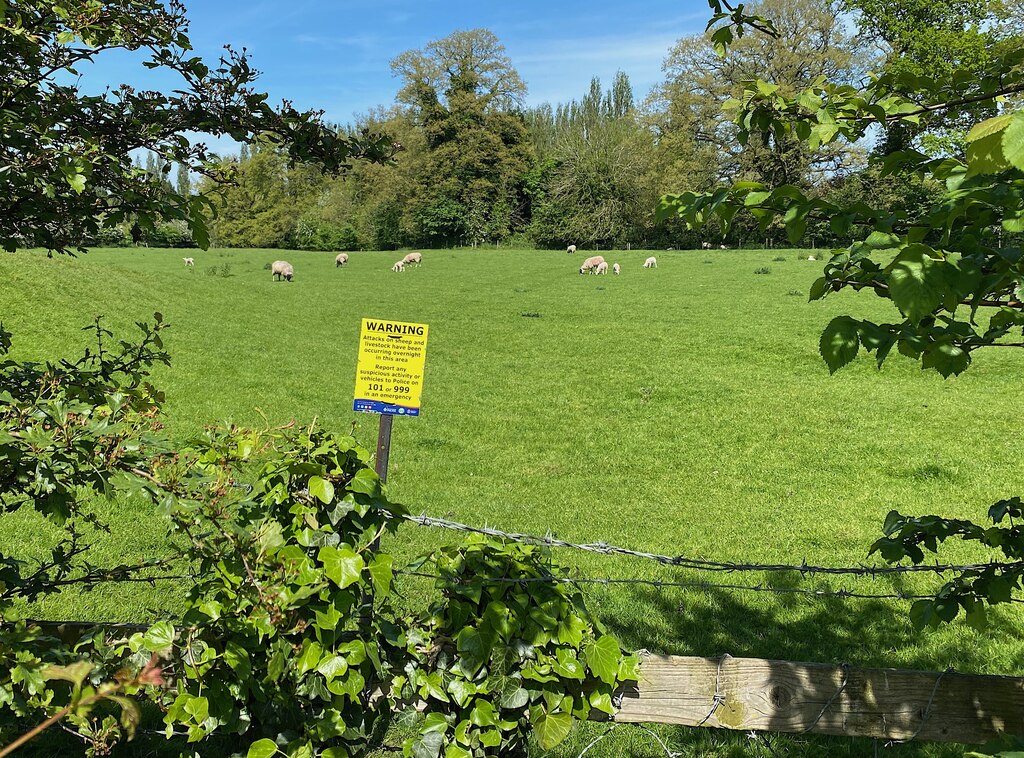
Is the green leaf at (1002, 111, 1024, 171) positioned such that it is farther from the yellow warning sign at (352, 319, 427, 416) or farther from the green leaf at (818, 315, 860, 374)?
the yellow warning sign at (352, 319, 427, 416)

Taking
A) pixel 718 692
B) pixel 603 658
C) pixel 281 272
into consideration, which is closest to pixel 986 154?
pixel 603 658

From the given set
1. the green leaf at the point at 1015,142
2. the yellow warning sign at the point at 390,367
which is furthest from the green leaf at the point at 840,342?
the yellow warning sign at the point at 390,367

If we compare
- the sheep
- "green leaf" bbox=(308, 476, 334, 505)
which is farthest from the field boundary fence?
the sheep

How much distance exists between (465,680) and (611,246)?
60636mm

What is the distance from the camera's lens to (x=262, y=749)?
2.62 metres

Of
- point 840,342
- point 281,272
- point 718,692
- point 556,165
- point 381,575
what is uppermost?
point 556,165

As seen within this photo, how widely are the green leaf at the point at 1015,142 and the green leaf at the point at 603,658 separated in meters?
2.34

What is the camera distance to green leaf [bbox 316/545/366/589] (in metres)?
2.61

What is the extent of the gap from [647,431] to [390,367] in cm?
836

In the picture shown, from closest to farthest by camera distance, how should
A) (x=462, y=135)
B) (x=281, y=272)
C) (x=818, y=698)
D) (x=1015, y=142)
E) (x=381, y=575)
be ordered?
(x=1015, y=142), (x=381, y=575), (x=818, y=698), (x=281, y=272), (x=462, y=135)

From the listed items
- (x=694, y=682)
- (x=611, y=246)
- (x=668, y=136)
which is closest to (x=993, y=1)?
(x=668, y=136)

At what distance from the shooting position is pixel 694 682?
3.01m

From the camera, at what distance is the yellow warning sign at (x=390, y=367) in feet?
15.4

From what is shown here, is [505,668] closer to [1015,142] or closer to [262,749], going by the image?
[262,749]
